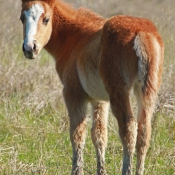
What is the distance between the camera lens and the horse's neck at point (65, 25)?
6562 millimetres

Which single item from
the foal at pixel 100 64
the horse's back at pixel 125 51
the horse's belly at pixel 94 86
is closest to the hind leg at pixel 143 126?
the foal at pixel 100 64

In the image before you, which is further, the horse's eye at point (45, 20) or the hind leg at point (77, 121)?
the horse's eye at point (45, 20)

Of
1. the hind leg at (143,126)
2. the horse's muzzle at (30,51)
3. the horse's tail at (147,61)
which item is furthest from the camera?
the horse's muzzle at (30,51)

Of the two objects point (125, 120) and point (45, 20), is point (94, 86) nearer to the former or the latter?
point (125, 120)

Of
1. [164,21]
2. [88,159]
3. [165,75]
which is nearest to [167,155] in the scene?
[88,159]

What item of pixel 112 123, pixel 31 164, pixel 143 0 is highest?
pixel 143 0

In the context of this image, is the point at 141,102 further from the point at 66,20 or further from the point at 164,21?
the point at 164,21

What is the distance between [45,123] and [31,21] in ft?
6.29

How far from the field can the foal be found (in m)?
0.42

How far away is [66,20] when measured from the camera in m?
6.67

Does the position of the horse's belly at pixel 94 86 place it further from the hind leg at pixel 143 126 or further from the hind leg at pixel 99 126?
the hind leg at pixel 143 126

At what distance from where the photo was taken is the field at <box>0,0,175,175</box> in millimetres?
6086

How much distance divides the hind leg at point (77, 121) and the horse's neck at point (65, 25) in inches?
29.5

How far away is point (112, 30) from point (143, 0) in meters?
13.2
